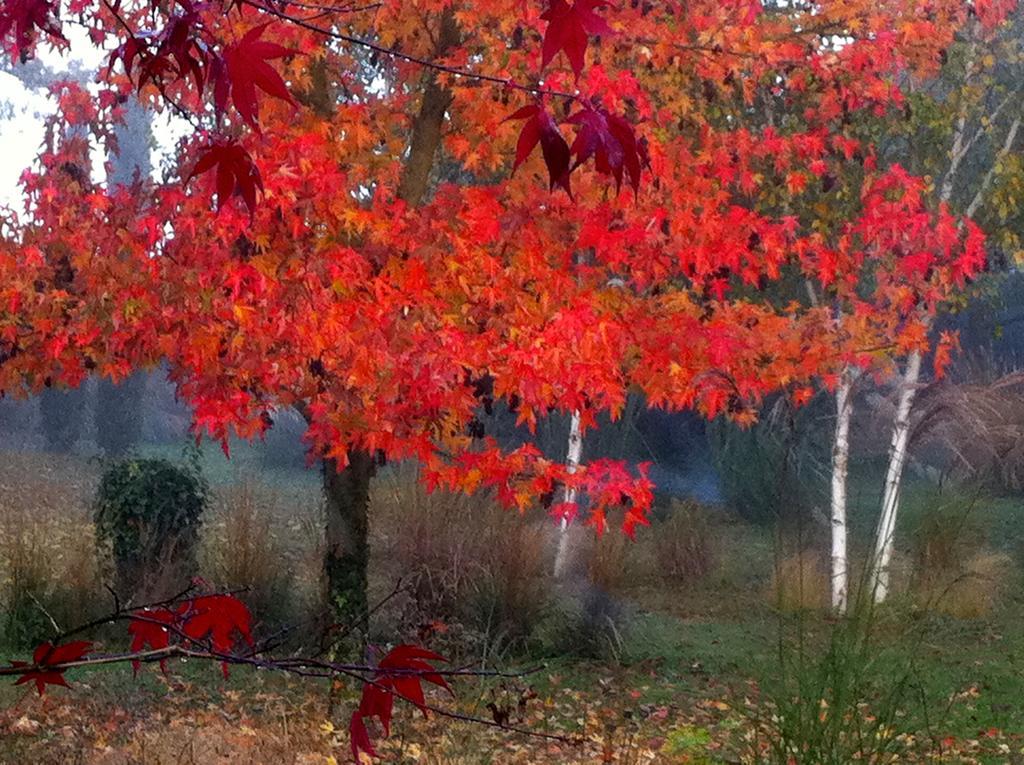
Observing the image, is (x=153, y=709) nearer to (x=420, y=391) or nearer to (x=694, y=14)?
(x=420, y=391)

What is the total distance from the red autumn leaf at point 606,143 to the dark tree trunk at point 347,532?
17.3 feet

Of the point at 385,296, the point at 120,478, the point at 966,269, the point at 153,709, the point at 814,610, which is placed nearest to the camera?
the point at 385,296

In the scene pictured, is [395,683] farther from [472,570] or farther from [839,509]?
[839,509]

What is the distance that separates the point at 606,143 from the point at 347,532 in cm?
543

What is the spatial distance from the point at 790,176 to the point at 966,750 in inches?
136

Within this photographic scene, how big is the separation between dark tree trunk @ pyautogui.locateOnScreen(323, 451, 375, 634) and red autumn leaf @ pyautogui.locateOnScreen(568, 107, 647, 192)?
17.3 ft

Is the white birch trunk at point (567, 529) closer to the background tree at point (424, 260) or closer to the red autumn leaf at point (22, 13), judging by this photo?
the background tree at point (424, 260)

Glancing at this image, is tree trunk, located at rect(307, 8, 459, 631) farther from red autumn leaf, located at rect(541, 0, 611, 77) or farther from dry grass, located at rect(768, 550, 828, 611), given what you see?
red autumn leaf, located at rect(541, 0, 611, 77)

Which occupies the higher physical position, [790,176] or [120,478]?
[790,176]

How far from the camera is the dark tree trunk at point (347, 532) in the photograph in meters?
6.93

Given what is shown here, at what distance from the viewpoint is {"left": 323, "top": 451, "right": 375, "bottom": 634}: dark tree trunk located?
273 inches

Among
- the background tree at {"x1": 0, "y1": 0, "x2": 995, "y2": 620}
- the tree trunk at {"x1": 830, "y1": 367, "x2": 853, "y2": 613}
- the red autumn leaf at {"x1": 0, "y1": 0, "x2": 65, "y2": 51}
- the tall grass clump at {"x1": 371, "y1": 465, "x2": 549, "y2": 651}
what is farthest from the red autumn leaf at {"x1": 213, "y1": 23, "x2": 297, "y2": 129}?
the tree trunk at {"x1": 830, "y1": 367, "x2": 853, "y2": 613}

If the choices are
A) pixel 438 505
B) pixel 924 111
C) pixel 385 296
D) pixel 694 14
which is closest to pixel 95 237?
pixel 385 296

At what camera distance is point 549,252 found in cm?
565
